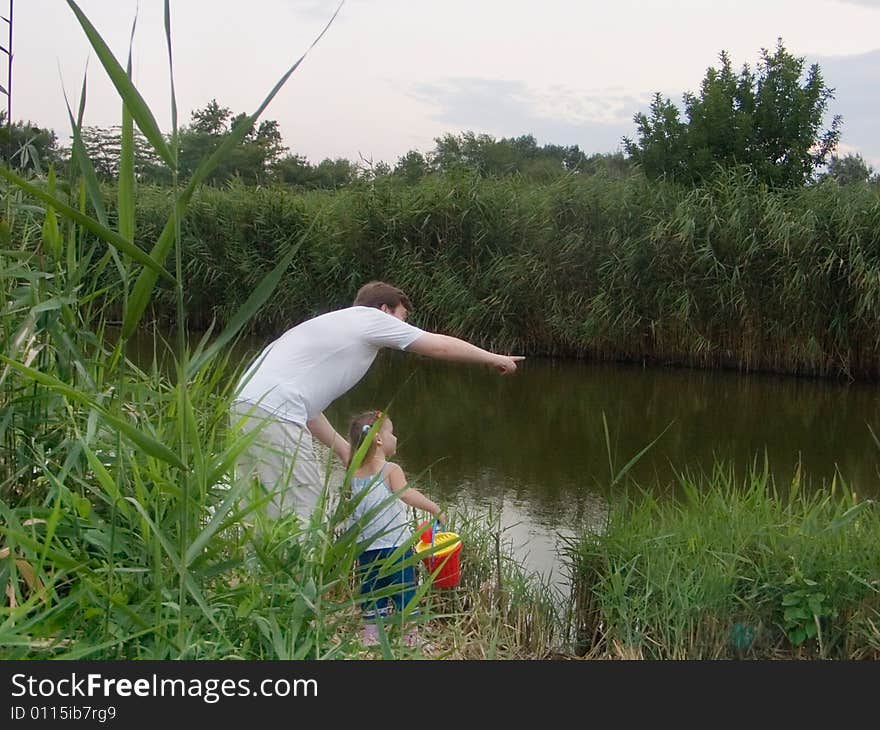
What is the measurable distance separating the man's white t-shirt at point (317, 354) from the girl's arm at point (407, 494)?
0.40 m

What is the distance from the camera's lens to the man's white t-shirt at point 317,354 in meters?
3.61

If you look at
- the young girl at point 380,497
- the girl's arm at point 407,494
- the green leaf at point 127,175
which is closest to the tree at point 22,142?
the green leaf at point 127,175

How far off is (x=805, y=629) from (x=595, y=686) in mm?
1478

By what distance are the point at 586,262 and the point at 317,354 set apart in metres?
10.2

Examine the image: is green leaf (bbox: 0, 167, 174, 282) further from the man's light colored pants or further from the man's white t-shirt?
the man's white t-shirt

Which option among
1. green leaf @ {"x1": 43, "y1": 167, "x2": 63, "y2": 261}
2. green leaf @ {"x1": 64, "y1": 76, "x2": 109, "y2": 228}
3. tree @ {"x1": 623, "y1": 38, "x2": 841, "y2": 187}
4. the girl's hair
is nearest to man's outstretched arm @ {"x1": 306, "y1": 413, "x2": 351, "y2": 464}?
the girl's hair

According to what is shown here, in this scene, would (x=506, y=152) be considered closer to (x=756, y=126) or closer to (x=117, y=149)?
(x=756, y=126)

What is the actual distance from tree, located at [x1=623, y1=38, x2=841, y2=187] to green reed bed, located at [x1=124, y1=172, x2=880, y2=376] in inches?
321

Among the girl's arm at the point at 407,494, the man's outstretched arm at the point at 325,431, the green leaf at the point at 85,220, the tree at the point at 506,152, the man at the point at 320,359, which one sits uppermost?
the tree at the point at 506,152

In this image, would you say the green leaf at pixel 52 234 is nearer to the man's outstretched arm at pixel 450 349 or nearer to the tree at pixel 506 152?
the man's outstretched arm at pixel 450 349

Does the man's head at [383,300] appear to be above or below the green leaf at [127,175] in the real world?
below

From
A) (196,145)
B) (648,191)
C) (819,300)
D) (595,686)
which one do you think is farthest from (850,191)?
(196,145)

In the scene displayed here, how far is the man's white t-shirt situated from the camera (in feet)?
11.8

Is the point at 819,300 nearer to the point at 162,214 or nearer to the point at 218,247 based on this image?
the point at 218,247
